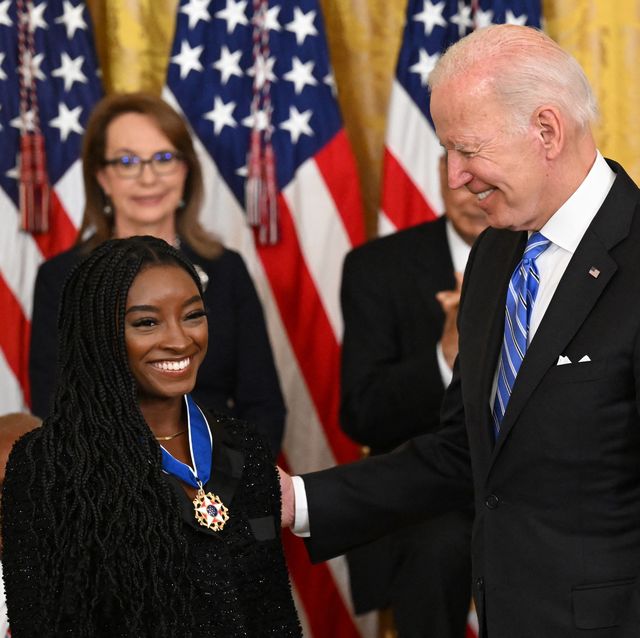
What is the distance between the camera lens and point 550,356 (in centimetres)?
264

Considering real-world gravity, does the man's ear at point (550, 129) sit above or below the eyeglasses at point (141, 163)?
below

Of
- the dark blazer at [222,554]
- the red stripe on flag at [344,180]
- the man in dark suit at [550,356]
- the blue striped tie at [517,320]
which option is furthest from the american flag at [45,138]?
the blue striped tie at [517,320]

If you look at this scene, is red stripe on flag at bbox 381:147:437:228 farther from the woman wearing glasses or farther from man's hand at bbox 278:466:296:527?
man's hand at bbox 278:466:296:527

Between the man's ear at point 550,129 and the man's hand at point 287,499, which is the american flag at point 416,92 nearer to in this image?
the man's hand at point 287,499

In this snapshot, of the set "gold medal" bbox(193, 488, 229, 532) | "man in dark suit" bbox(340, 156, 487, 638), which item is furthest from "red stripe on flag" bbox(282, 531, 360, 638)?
"gold medal" bbox(193, 488, 229, 532)

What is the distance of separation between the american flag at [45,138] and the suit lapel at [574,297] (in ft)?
8.24

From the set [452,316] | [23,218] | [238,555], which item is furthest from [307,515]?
[23,218]

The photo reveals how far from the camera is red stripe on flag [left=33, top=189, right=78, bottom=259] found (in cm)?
477

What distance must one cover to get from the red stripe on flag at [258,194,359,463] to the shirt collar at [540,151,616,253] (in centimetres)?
218

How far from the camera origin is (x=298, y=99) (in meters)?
4.80

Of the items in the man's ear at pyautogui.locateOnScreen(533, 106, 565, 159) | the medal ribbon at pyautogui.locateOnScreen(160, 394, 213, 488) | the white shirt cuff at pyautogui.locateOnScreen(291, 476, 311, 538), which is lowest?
the white shirt cuff at pyautogui.locateOnScreen(291, 476, 311, 538)

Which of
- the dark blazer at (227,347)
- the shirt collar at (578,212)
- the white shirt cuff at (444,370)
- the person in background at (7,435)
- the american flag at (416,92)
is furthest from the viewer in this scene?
the american flag at (416,92)

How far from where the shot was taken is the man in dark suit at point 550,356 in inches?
103

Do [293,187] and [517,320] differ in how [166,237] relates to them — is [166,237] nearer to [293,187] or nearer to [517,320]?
[293,187]
